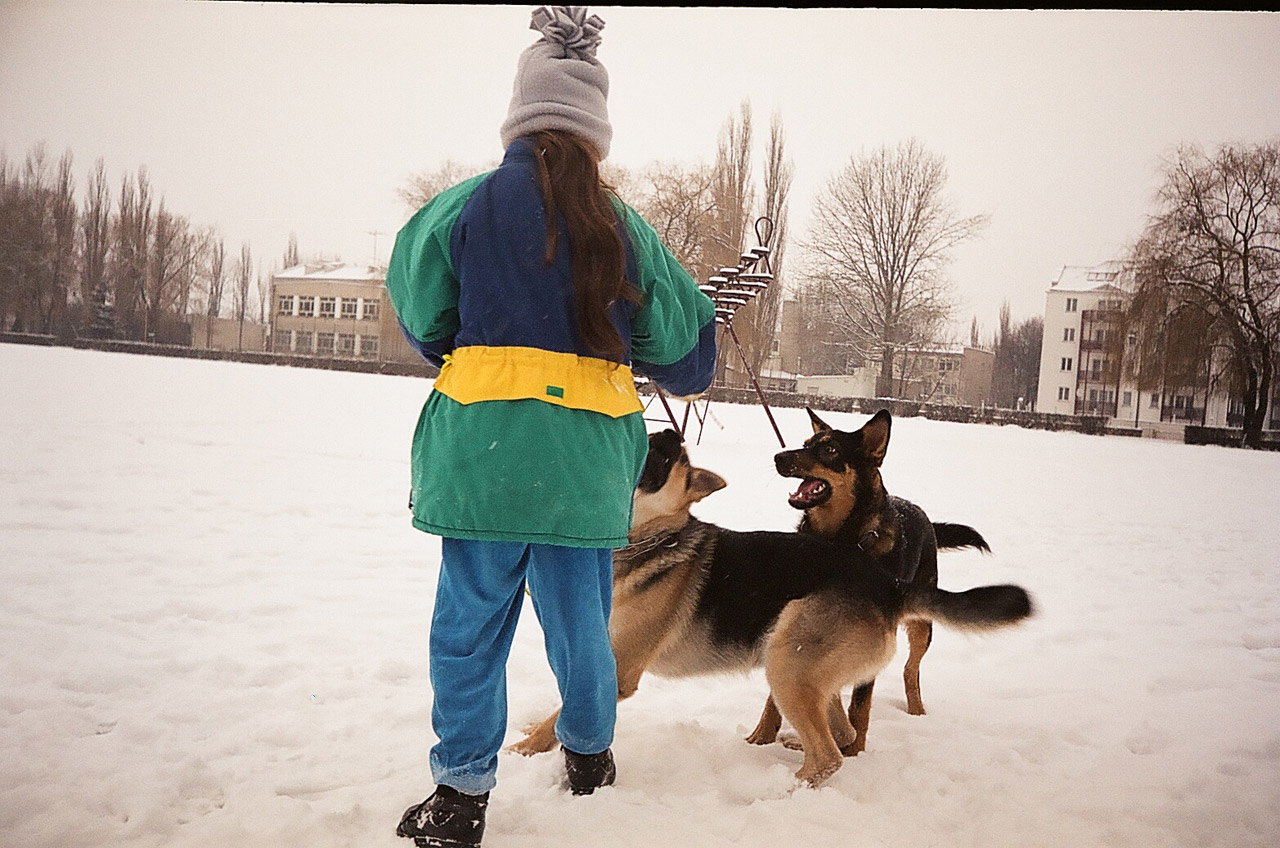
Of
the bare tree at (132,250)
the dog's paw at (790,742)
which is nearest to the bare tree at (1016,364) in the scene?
the dog's paw at (790,742)

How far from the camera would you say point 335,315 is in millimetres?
2736

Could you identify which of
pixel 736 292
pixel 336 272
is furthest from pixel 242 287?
pixel 736 292

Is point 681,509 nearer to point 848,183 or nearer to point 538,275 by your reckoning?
point 538,275

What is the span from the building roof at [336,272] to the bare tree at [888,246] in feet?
4.93

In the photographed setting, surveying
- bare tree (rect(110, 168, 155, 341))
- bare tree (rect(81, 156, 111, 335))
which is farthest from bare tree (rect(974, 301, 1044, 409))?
bare tree (rect(81, 156, 111, 335))

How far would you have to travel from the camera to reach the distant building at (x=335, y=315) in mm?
2637

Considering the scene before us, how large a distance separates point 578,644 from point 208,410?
3164 mm

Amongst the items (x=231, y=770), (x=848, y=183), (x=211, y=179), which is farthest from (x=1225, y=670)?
(x=211, y=179)

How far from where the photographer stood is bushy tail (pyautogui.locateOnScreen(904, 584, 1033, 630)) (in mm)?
1465

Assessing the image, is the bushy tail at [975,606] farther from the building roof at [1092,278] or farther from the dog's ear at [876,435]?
the building roof at [1092,278]

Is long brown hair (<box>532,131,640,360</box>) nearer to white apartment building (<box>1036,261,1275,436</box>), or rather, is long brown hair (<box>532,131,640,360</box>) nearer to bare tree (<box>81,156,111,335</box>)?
white apartment building (<box>1036,261,1275,436</box>)

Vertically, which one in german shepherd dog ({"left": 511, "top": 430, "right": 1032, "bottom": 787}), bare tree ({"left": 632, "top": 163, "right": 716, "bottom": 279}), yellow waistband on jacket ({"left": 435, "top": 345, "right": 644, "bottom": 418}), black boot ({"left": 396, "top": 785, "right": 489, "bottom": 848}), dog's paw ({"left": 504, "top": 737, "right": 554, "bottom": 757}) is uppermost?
bare tree ({"left": 632, "top": 163, "right": 716, "bottom": 279})

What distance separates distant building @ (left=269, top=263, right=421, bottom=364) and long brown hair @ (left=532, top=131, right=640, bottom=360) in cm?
156

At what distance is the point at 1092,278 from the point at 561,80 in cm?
182
